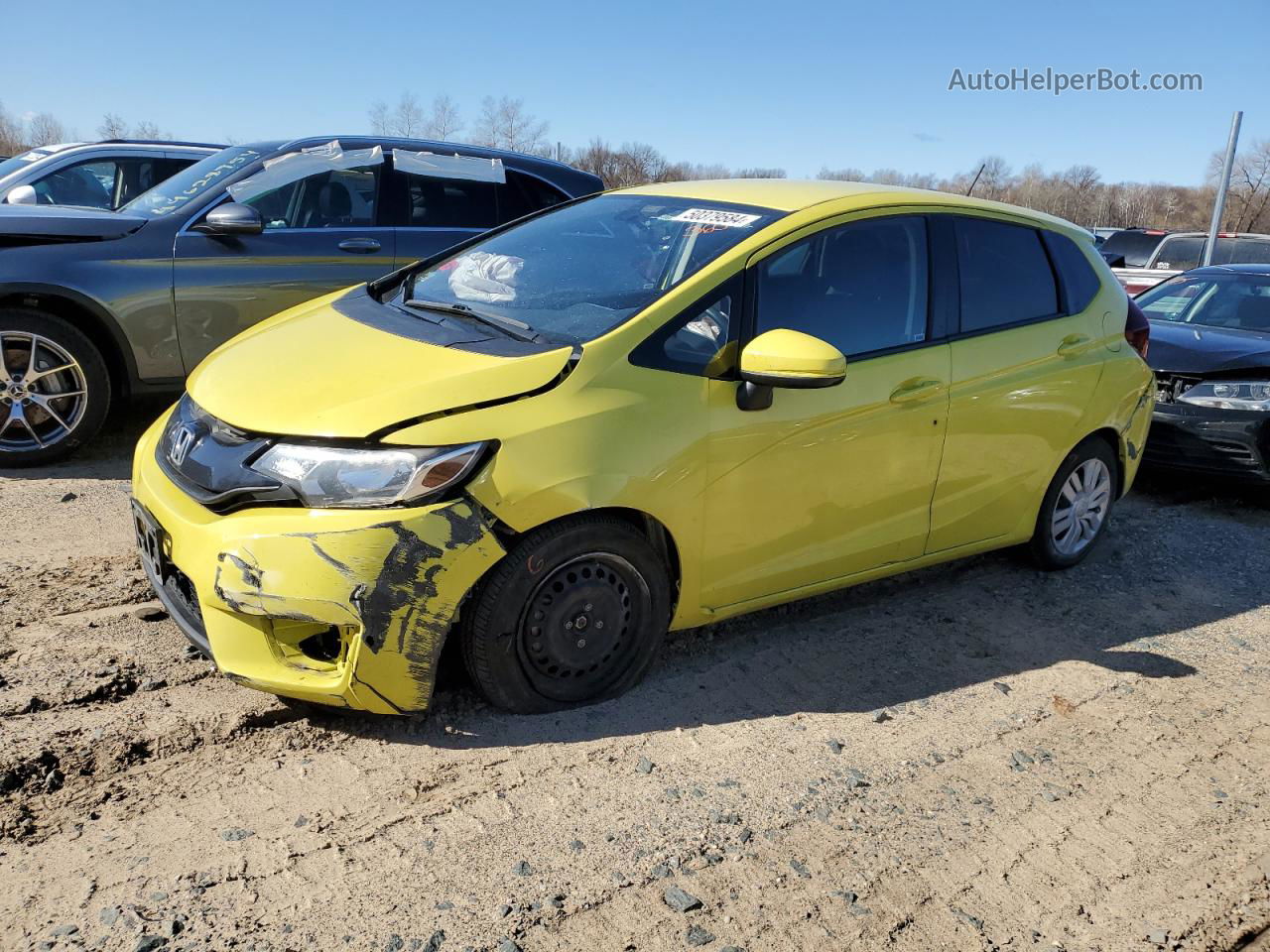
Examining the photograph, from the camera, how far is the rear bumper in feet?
20.7

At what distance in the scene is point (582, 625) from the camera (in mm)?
3354

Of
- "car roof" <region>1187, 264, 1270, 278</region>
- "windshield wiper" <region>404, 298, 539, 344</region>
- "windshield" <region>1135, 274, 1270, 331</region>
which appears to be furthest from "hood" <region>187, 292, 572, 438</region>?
"car roof" <region>1187, 264, 1270, 278</region>

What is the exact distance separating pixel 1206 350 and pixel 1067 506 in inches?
101

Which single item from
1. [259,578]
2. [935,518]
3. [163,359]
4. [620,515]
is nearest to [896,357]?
[935,518]

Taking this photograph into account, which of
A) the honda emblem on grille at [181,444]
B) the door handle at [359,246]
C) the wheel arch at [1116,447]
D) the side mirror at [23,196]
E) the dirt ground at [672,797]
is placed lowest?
the dirt ground at [672,797]

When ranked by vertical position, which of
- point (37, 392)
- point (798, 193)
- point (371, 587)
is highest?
point (798, 193)

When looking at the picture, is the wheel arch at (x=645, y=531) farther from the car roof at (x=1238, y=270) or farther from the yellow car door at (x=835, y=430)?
the car roof at (x=1238, y=270)

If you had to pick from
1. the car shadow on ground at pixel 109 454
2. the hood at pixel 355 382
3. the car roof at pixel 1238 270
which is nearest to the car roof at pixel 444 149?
the car shadow on ground at pixel 109 454

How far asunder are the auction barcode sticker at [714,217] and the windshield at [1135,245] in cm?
1402

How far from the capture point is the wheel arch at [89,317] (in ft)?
18.1

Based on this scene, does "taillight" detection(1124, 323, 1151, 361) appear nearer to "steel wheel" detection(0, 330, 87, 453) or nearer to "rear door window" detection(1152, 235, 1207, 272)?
"steel wheel" detection(0, 330, 87, 453)

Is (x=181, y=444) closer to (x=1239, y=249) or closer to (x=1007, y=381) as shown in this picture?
(x=1007, y=381)

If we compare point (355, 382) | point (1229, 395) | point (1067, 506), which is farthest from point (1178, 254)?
point (355, 382)

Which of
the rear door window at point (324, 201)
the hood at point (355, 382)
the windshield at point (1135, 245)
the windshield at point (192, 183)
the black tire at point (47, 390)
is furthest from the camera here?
the windshield at point (1135, 245)
